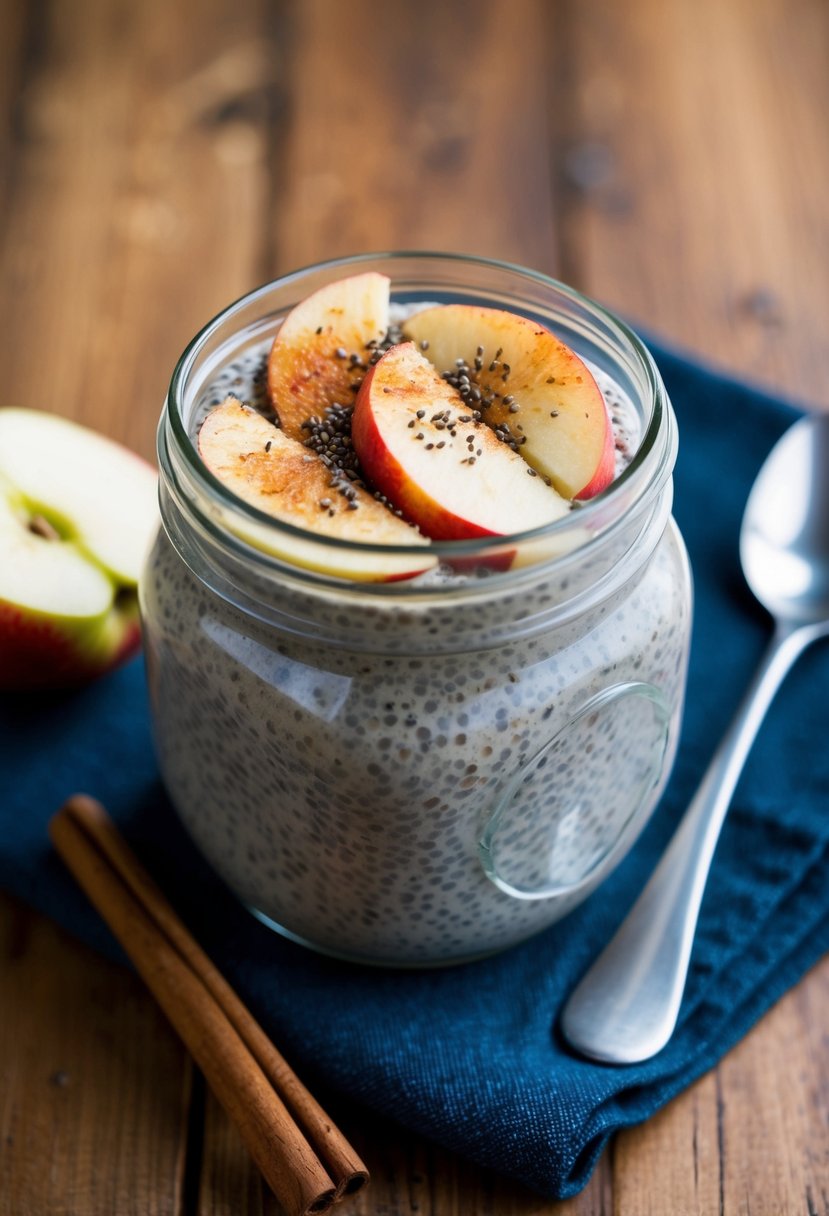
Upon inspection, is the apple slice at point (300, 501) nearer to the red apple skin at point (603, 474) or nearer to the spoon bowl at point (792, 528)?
the red apple skin at point (603, 474)

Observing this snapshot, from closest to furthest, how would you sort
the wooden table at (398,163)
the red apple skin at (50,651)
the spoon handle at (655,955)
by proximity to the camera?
the spoon handle at (655,955) → the red apple skin at (50,651) → the wooden table at (398,163)

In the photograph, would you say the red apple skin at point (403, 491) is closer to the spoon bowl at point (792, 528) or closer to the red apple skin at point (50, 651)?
the red apple skin at point (50, 651)

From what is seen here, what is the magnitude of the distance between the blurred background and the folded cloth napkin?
43 centimetres

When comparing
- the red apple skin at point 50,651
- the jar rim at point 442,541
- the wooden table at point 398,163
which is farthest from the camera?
the wooden table at point 398,163

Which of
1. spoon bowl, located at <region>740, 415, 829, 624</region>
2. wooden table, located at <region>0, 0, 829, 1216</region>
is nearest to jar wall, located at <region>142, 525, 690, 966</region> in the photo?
spoon bowl, located at <region>740, 415, 829, 624</region>

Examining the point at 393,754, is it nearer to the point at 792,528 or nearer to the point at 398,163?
the point at 792,528

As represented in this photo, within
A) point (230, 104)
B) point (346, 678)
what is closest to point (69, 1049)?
point (346, 678)

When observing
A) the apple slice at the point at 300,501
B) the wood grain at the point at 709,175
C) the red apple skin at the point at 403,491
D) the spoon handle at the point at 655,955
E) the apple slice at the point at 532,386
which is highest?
the apple slice at the point at 532,386

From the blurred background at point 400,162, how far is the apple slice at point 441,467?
718 millimetres

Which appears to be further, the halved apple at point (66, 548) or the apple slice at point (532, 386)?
the halved apple at point (66, 548)

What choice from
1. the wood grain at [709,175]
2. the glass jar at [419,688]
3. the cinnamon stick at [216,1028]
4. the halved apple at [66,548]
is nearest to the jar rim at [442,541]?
the glass jar at [419,688]

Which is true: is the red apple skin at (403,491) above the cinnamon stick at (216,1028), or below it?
above

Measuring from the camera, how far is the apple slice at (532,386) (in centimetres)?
93

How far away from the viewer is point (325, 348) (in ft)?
3.38
